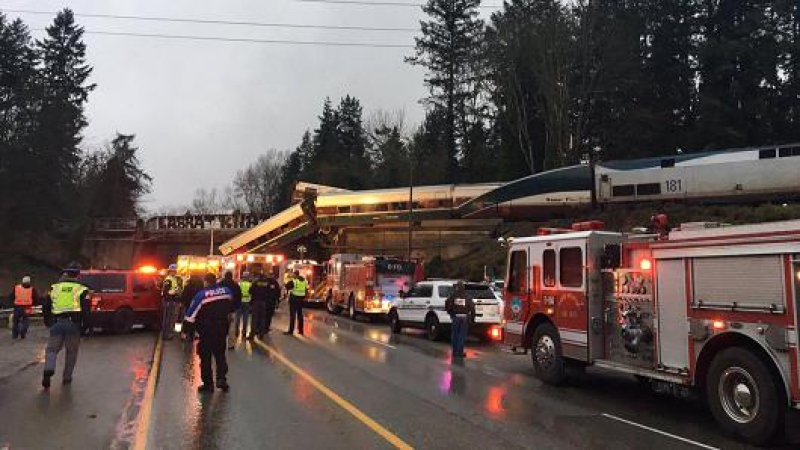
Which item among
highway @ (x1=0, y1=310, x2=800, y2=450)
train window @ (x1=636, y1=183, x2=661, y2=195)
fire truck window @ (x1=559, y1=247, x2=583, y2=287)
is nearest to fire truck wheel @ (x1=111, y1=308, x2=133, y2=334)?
highway @ (x1=0, y1=310, x2=800, y2=450)

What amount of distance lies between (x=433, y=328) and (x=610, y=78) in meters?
38.4

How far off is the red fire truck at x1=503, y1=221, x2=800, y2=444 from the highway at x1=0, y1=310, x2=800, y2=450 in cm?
48

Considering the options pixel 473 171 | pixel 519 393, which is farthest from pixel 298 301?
pixel 473 171

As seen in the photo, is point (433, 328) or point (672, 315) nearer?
point (672, 315)

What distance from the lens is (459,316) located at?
52.6ft

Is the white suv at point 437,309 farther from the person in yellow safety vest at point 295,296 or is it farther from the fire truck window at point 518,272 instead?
the fire truck window at point 518,272

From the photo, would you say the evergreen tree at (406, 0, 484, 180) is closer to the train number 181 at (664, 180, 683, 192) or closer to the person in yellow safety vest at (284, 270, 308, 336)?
the train number 181 at (664, 180, 683, 192)

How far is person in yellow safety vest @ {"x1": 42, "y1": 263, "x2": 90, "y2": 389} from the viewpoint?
35.9 ft

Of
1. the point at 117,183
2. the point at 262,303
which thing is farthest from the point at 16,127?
the point at 262,303

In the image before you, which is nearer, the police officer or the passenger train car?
the police officer

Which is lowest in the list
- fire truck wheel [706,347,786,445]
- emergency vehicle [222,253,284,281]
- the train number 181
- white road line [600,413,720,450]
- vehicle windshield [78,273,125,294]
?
white road line [600,413,720,450]

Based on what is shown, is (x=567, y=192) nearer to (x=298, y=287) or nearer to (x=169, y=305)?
(x=298, y=287)

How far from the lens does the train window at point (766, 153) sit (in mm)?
34000

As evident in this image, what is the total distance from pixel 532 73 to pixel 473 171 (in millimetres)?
22115
